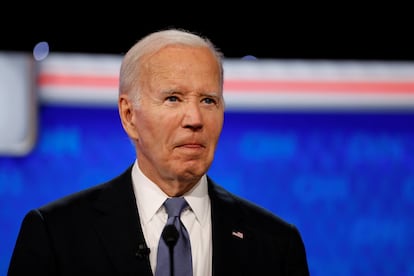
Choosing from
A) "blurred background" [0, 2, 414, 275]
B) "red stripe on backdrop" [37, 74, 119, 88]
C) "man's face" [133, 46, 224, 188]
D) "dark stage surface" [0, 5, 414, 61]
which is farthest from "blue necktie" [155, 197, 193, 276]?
"dark stage surface" [0, 5, 414, 61]

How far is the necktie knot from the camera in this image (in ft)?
6.06

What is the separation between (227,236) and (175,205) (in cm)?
18

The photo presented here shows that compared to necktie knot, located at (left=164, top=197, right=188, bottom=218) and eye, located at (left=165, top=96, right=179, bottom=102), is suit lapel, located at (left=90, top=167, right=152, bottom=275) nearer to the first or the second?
necktie knot, located at (left=164, top=197, right=188, bottom=218)

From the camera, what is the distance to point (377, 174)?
3.05 meters

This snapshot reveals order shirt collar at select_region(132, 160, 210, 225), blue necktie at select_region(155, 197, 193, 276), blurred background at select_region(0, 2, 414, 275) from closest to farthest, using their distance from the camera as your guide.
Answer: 1. blue necktie at select_region(155, 197, 193, 276)
2. shirt collar at select_region(132, 160, 210, 225)
3. blurred background at select_region(0, 2, 414, 275)

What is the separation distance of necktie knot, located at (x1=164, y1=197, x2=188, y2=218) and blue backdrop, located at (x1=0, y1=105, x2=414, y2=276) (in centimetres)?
110

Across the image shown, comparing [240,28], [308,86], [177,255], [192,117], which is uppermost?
[240,28]

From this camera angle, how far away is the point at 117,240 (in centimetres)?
181

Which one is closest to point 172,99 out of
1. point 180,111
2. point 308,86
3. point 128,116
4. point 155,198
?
point 180,111

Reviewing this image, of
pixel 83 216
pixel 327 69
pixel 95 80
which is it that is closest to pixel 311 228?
pixel 327 69

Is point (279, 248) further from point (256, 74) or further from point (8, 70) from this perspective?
point (8, 70)

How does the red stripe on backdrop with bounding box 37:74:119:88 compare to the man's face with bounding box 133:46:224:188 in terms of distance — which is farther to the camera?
the red stripe on backdrop with bounding box 37:74:119:88

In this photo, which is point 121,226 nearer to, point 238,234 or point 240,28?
point 238,234

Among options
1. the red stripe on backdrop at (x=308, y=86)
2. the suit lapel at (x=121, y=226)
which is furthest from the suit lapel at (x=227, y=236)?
the red stripe on backdrop at (x=308, y=86)
